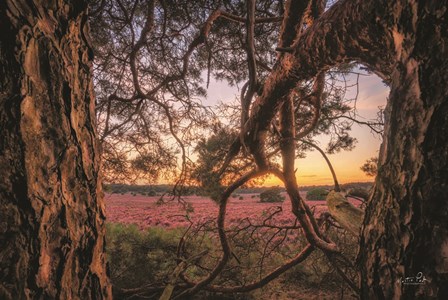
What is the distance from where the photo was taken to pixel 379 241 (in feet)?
2.25

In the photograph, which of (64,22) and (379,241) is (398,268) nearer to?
(379,241)

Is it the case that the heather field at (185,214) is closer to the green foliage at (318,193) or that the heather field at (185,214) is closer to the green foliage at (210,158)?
the green foliage at (318,193)

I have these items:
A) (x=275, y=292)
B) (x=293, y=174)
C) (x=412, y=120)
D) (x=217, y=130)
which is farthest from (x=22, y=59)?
(x=275, y=292)

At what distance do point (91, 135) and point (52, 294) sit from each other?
364 mm

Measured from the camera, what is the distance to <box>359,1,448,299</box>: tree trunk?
57cm

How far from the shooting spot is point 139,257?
468 centimetres

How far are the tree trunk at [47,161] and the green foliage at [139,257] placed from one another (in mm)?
3863

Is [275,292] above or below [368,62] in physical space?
below

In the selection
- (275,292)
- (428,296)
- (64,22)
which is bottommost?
(275,292)

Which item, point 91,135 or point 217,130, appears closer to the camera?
point 91,135

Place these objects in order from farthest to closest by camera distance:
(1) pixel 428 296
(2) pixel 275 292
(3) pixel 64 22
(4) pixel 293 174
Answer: (2) pixel 275 292 < (4) pixel 293 174 < (3) pixel 64 22 < (1) pixel 428 296

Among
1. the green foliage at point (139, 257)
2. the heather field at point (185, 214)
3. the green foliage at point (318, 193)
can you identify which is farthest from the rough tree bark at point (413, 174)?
the green foliage at point (139, 257)

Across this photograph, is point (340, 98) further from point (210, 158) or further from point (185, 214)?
point (185, 214)

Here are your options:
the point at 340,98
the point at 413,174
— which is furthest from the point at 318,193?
the point at 413,174
